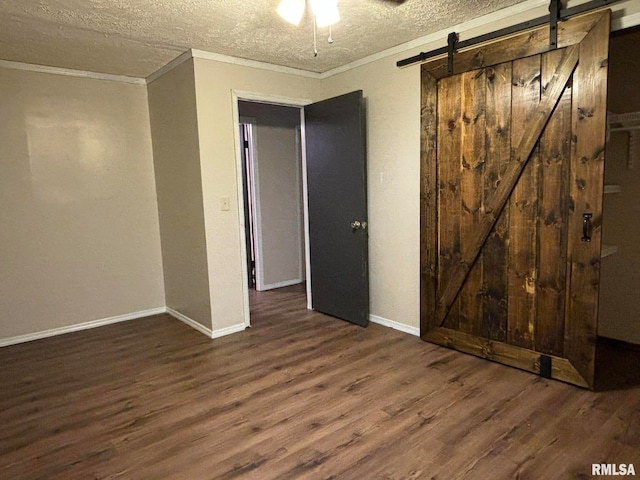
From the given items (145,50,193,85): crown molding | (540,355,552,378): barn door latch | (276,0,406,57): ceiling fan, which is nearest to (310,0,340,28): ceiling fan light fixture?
(276,0,406,57): ceiling fan

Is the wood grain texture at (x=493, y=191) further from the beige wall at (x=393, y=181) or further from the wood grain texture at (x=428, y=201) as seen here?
the beige wall at (x=393, y=181)

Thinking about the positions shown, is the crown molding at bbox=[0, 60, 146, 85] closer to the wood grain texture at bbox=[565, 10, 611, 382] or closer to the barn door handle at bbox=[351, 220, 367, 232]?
the barn door handle at bbox=[351, 220, 367, 232]

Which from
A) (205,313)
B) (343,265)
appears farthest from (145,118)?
(343,265)

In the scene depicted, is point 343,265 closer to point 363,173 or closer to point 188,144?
point 363,173

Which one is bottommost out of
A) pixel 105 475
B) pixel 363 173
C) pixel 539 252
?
pixel 105 475

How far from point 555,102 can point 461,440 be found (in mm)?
1971

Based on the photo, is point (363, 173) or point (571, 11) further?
point (363, 173)

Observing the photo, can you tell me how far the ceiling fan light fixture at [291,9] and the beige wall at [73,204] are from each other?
2181mm

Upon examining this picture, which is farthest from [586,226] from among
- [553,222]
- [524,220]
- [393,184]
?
[393,184]

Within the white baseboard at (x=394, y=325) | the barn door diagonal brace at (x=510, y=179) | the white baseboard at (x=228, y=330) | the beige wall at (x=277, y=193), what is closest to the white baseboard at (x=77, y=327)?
the white baseboard at (x=228, y=330)

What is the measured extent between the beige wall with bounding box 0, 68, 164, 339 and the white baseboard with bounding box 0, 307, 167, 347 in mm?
36

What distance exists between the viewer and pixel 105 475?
1.89 m

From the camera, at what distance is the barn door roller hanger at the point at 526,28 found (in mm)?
2350

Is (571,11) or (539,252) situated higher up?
(571,11)
